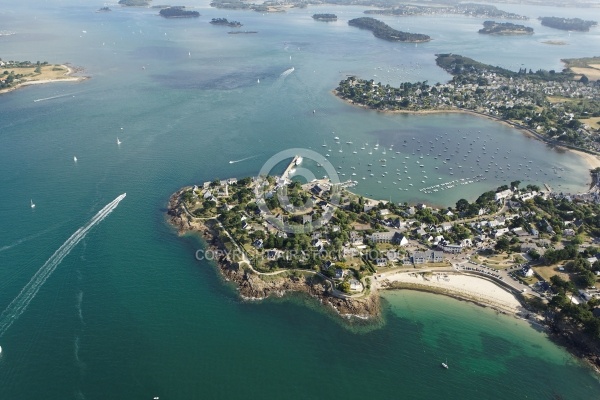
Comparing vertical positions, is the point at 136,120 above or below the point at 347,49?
below

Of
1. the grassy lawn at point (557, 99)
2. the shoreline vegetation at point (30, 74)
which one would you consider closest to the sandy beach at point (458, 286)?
the grassy lawn at point (557, 99)

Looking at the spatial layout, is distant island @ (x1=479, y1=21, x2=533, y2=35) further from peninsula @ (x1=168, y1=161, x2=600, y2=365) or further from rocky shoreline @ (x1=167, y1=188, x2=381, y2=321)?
rocky shoreline @ (x1=167, y1=188, x2=381, y2=321)

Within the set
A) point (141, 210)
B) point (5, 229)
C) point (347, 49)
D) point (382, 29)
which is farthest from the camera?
point (382, 29)

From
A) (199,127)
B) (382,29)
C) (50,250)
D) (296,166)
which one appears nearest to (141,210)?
(50,250)

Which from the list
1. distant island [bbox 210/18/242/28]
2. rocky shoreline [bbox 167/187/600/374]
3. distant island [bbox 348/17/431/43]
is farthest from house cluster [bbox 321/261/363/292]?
distant island [bbox 210/18/242/28]

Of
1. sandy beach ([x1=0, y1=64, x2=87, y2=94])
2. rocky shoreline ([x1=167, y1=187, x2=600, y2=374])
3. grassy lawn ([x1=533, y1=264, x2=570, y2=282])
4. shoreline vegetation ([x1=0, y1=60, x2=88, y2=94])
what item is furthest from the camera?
sandy beach ([x1=0, y1=64, x2=87, y2=94])

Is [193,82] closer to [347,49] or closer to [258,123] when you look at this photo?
[258,123]
